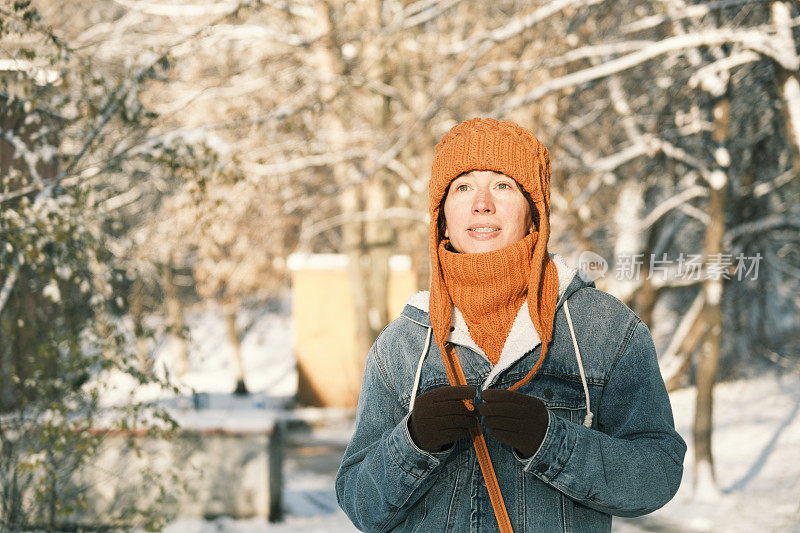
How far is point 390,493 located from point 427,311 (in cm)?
47

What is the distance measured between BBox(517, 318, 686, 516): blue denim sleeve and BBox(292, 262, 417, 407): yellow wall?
57.7 ft

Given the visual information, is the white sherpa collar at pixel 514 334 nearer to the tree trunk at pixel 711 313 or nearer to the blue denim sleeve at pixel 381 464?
the blue denim sleeve at pixel 381 464

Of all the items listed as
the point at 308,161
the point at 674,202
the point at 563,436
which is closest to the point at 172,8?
the point at 308,161

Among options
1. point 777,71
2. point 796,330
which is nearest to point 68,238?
point 777,71

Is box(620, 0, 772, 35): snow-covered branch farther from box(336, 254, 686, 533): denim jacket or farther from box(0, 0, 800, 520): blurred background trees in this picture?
box(336, 254, 686, 533): denim jacket

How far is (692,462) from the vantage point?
1159 cm

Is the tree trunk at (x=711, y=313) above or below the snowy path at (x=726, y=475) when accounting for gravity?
above

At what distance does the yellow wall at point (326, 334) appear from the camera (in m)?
19.5

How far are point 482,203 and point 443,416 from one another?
0.53 meters

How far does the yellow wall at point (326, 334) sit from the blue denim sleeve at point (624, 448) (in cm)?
1759

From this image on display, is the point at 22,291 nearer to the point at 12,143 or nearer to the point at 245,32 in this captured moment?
the point at 12,143

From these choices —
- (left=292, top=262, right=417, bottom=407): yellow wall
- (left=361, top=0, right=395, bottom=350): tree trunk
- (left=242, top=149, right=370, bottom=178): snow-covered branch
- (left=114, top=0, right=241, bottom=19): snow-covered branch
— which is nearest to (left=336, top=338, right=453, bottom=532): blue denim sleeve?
(left=114, top=0, right=241, bottom=19): snow-covered branch

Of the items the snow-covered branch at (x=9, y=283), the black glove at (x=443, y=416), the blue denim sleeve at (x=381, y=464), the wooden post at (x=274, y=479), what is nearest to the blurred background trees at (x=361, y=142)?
the snow-covered branch at (x=9, y=283)

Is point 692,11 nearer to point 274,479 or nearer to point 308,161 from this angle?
point 308,161
